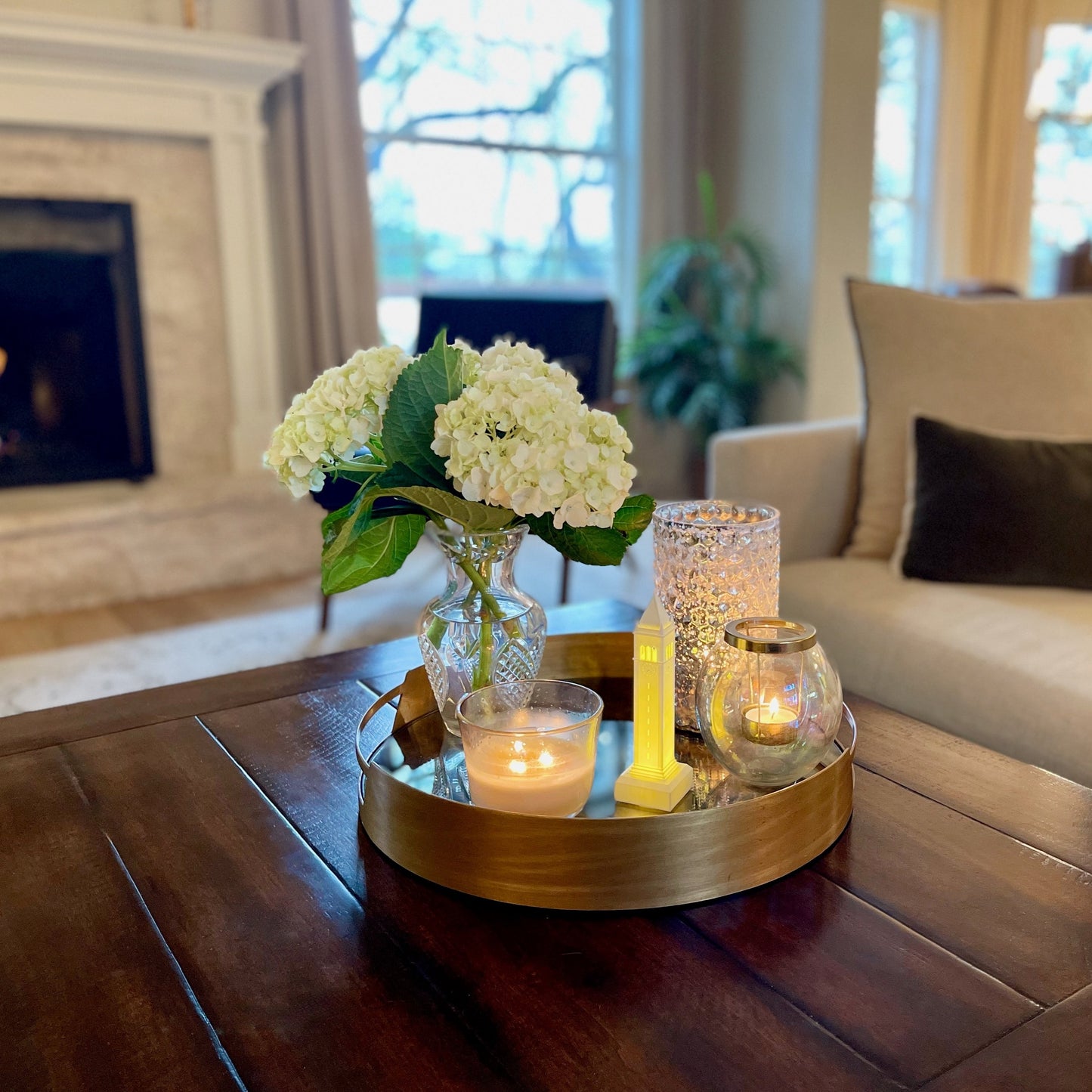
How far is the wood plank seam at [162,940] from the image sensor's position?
0.63 m

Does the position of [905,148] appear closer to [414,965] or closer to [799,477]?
[799,477]

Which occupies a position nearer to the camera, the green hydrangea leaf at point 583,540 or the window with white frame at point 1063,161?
the green hydrangea leaf at point 583,540

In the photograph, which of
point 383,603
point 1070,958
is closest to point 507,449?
point 1070,958

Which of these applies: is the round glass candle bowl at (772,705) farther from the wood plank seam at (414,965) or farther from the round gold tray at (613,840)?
the wood plank seam at (414,965)

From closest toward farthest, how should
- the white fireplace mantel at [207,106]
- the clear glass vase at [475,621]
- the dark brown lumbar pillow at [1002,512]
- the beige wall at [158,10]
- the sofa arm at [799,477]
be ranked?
the clear glass vase at [475,621], the dark brown lumbar pillow at [1002,512], the sofa arm at [799,477], the white fireplace mantel at [207,106], the beige wall at [158,10]

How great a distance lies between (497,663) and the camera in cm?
100

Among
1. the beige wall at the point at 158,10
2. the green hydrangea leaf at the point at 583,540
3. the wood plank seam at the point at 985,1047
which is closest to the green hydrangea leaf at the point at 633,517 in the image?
the green hydrangea leaf at the point at 583,540

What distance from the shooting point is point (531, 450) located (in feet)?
2.76

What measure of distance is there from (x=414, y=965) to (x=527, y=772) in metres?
0.18

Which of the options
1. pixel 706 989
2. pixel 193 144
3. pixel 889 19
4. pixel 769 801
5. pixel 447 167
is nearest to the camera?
pixel 706 989

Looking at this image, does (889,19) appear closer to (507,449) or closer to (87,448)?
(87,448)

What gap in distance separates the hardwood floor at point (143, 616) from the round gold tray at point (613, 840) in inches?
86.6

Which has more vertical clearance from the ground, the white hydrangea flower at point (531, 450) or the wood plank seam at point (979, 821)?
the white hydrangea flower at point (531, 450)

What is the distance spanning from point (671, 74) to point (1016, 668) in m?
3.74
